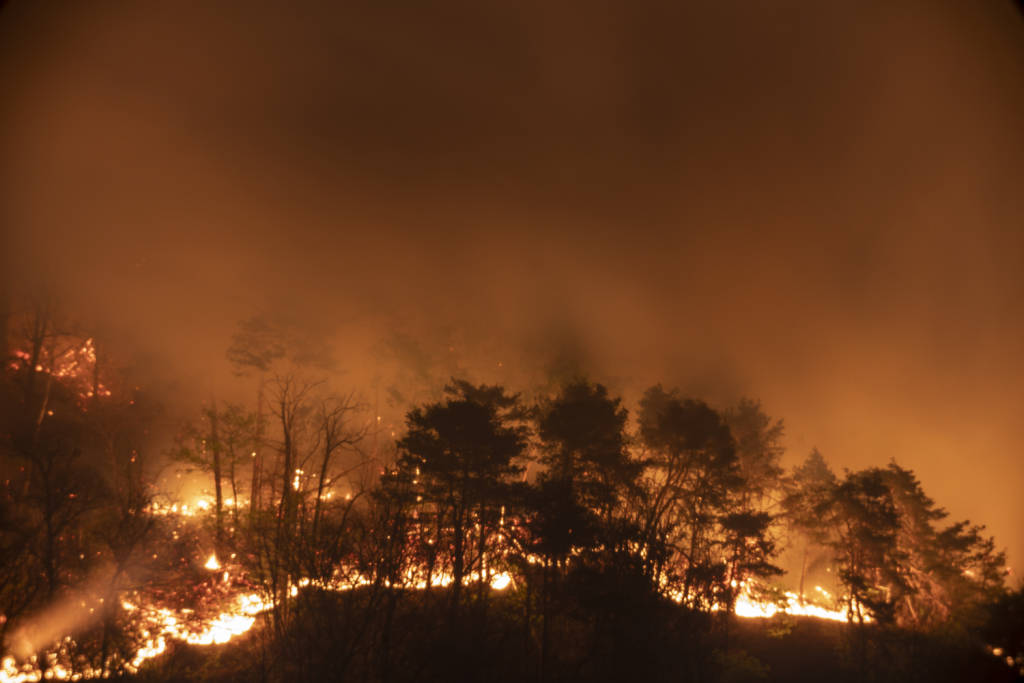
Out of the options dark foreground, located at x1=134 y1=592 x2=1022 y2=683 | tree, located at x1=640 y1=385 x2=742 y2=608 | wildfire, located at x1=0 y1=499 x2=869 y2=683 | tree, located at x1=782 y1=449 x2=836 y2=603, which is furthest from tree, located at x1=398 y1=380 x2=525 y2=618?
tree, located at x1=782 y1=449 x2=836 y2=603

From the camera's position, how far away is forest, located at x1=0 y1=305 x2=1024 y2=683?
43.8 feet

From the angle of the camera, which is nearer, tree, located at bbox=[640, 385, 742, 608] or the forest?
the forest

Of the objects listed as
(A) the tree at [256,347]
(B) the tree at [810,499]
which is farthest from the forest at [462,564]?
(A) the tree at [256,347]

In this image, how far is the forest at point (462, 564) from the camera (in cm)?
1335

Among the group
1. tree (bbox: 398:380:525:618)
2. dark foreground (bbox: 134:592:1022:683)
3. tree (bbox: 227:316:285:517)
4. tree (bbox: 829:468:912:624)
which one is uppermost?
tree (bbox: 227:316:285:517)

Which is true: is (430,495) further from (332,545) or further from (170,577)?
(170,577)

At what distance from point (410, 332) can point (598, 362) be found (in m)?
15.6

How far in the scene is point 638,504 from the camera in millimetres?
20625

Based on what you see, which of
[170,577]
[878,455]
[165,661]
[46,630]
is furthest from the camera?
[878,455]

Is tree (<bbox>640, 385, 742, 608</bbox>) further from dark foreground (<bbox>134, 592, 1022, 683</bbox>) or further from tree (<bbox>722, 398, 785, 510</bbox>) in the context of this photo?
tree (<bbox>722, 398, 785, 510</bbox>)

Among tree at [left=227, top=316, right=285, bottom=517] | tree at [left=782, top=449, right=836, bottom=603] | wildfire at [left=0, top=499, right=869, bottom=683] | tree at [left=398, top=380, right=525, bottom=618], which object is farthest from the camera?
tree at [left=227, top=316, right=285, bottom=517]

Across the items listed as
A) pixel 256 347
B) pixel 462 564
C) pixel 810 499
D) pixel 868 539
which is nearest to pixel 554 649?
pixel 462 564

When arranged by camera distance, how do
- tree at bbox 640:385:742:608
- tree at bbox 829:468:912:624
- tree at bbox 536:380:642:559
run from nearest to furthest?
tree at bbox 536:380:642:559
tree at bbox 640:385:742:608
tree at bbox 829:468:912:624

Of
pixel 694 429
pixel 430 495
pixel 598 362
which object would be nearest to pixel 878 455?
pixel 598 362
